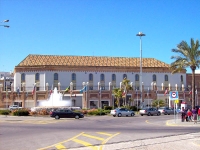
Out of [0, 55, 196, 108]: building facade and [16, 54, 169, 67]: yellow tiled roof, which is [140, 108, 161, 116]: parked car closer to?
[0, 55, 196, 108]: building facade

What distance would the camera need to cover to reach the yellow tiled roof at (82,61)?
293 feet

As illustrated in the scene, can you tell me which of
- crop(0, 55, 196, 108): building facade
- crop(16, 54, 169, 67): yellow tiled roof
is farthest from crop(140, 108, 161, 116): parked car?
crop(16, 54, 169, 67): yellow tiled roof

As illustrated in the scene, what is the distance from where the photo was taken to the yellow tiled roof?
8931 centimetres

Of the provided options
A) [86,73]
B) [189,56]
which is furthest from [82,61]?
[189,56]

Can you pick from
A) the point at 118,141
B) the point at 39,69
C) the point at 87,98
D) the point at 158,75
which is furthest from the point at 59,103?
the point at 118,141

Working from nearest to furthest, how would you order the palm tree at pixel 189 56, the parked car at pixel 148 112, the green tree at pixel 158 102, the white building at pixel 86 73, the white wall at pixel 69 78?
the palm tree at pixel 189 56 → the parked car at pixel 148 112 → the green tree at pixel 158 102 → the white wall at pixel 69 78 → the white building at pixel 86 73

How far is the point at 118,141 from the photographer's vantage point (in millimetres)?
16906

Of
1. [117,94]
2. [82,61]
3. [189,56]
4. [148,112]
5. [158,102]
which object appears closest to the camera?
[189,56]

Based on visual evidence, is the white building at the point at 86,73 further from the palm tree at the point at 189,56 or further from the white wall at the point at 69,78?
the palm tree at the point at 189,56

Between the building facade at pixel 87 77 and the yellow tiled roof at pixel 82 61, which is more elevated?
the yellow tiled roof at pixel 82 61

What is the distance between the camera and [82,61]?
300 ft

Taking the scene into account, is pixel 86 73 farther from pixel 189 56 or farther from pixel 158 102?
pixel 189 56

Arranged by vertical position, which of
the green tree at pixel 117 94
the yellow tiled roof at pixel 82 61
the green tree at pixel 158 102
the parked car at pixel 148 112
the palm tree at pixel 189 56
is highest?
the yellow tiled roof at pixel 82 61

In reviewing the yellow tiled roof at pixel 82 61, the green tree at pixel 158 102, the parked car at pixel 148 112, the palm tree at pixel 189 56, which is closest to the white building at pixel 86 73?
the yellow tiled roof at pixel 82 61
